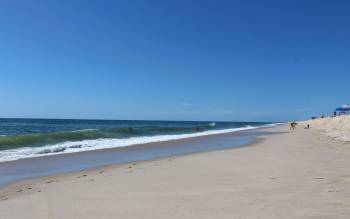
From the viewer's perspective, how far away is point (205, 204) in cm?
676

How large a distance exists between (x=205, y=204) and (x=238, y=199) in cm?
67

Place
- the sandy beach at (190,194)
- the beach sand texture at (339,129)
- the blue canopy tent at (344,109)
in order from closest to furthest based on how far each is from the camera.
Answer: the sandy beach at (190,194) < the beach sand texture at (339,129) < the blue canopy tent at (344,109)

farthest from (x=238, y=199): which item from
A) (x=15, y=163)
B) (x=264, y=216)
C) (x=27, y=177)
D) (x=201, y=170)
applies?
(x=15, y=163)

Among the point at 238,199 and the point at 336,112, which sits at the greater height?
the point at 336,112

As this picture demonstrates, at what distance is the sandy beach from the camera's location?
245 inches

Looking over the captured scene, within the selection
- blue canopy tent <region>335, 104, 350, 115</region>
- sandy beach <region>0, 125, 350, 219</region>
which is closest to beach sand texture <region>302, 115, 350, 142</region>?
sandy beach <region>0, 125, 350, 219</region>

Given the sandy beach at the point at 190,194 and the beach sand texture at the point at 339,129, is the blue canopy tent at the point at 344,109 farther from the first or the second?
the sandy beach at the point at 190,194

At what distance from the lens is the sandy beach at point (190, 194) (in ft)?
20.5

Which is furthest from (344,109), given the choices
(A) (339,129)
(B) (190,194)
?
(B) (190,194)

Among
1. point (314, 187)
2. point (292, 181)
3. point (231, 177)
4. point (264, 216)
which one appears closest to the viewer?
point (264, 216)

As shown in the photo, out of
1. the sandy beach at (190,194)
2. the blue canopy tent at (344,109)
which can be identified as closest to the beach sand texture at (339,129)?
the sandy beach at (190,194)

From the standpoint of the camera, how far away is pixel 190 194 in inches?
304

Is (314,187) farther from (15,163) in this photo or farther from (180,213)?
(15,163)

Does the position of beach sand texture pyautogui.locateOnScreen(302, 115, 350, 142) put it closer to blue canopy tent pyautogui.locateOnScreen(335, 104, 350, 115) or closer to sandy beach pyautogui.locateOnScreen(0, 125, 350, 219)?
sandy beach pyautogui.locateOnScreen(0, 125, 350, 219)
